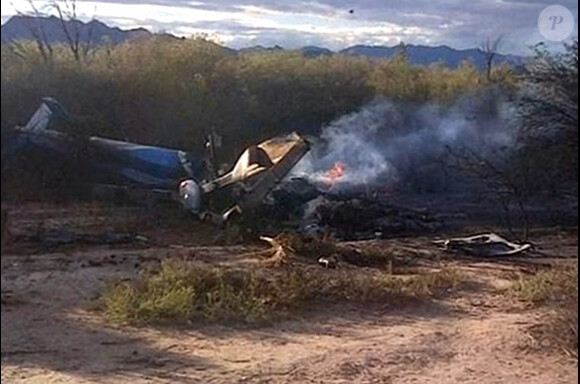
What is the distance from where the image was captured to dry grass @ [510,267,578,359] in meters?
7.93

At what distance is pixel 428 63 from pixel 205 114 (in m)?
9.39

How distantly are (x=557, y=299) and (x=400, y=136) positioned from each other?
18468mm

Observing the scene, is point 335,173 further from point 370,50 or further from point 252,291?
point 252,291

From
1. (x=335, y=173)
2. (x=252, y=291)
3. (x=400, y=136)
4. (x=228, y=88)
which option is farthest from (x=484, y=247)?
(x=400, y=136)

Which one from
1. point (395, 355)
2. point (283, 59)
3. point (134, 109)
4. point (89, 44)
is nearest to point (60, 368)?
point (395, 355)

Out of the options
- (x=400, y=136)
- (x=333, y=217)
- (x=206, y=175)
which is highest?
(x=206, y=175)

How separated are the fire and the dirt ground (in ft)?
32.1

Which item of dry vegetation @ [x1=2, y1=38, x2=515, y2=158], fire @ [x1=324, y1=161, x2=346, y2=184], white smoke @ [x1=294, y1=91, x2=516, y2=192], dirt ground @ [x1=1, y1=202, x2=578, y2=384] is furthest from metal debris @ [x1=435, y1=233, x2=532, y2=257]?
white smoke @ [x1=294, y1=91, x2=516, y2=192]

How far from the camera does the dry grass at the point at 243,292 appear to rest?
35.0 ft

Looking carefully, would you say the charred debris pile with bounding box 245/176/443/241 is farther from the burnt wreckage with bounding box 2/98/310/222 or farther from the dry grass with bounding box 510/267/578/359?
the dry grass with bounding box 510/267/578/359

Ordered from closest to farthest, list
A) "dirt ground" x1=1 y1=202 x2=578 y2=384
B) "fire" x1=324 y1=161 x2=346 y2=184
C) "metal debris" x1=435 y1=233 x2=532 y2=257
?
"dirt ground" x1=1 y1=202 x2=578 y2=384 → "metal debris" x1=435 y1=233 x2=532 y2=257 → "fire" x1=324 y1=161 x2=346 y2=184

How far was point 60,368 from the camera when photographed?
29.3ft

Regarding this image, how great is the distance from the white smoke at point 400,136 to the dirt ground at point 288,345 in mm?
11537

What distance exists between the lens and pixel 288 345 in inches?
394
